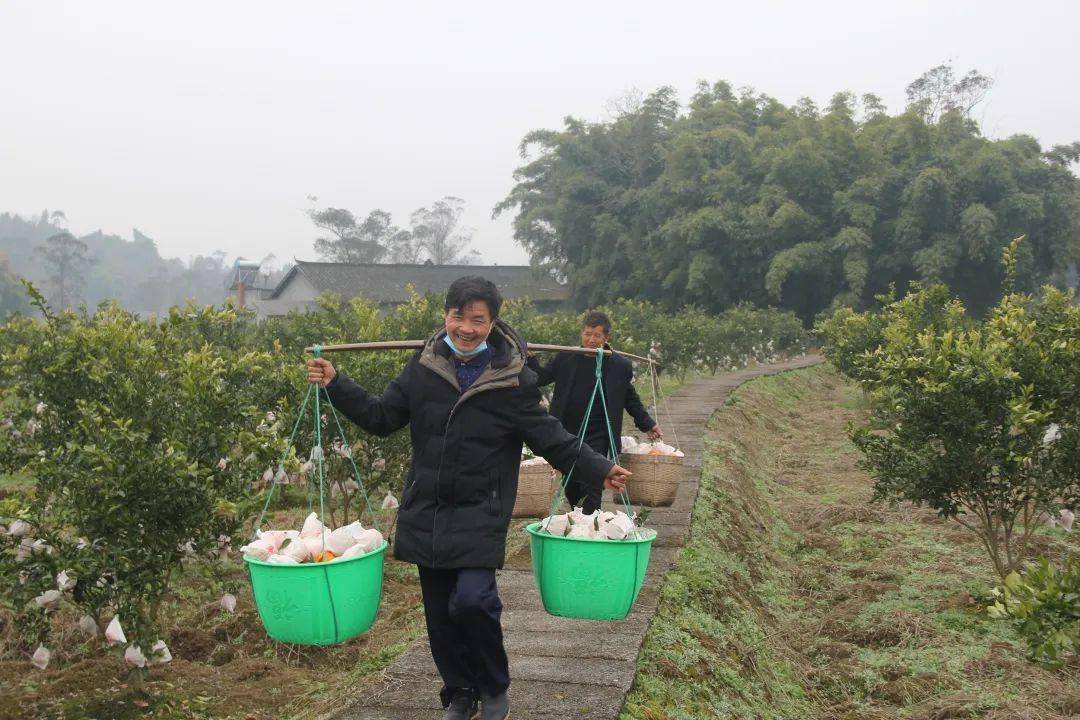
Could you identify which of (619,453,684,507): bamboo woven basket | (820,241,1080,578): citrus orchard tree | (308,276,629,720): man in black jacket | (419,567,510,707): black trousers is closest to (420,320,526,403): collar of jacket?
(308,276,629,720): man in black jacket

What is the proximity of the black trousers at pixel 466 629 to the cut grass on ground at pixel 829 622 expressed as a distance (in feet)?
1.97

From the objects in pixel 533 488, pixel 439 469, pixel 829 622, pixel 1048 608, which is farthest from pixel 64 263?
pixel 1048 608

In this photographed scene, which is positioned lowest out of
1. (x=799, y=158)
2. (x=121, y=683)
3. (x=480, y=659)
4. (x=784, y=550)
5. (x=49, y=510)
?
(x=784, y=550)

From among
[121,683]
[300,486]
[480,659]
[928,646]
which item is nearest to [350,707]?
[480,659]

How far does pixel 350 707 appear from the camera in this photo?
12.3ft

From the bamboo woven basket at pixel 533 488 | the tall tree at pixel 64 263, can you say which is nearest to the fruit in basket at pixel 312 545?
the bamboo woven basket at pixel 533 488

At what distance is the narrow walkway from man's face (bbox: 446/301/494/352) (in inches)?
54.6

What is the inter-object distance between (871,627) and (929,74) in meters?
42.4

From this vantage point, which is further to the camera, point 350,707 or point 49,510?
point 49,510

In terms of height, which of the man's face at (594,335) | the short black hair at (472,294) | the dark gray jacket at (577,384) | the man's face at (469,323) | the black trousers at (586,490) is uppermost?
the short black hair at (472,294)

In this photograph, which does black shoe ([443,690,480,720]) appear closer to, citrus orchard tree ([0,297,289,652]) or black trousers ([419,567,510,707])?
black trousers ([419,567,510,707])

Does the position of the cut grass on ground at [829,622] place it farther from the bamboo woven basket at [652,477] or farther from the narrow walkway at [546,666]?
the bamboo woven basket at [652,477]

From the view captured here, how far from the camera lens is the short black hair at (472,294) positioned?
339 centimetres

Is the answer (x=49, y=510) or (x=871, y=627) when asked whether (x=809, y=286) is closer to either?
(x=871, y=627)
